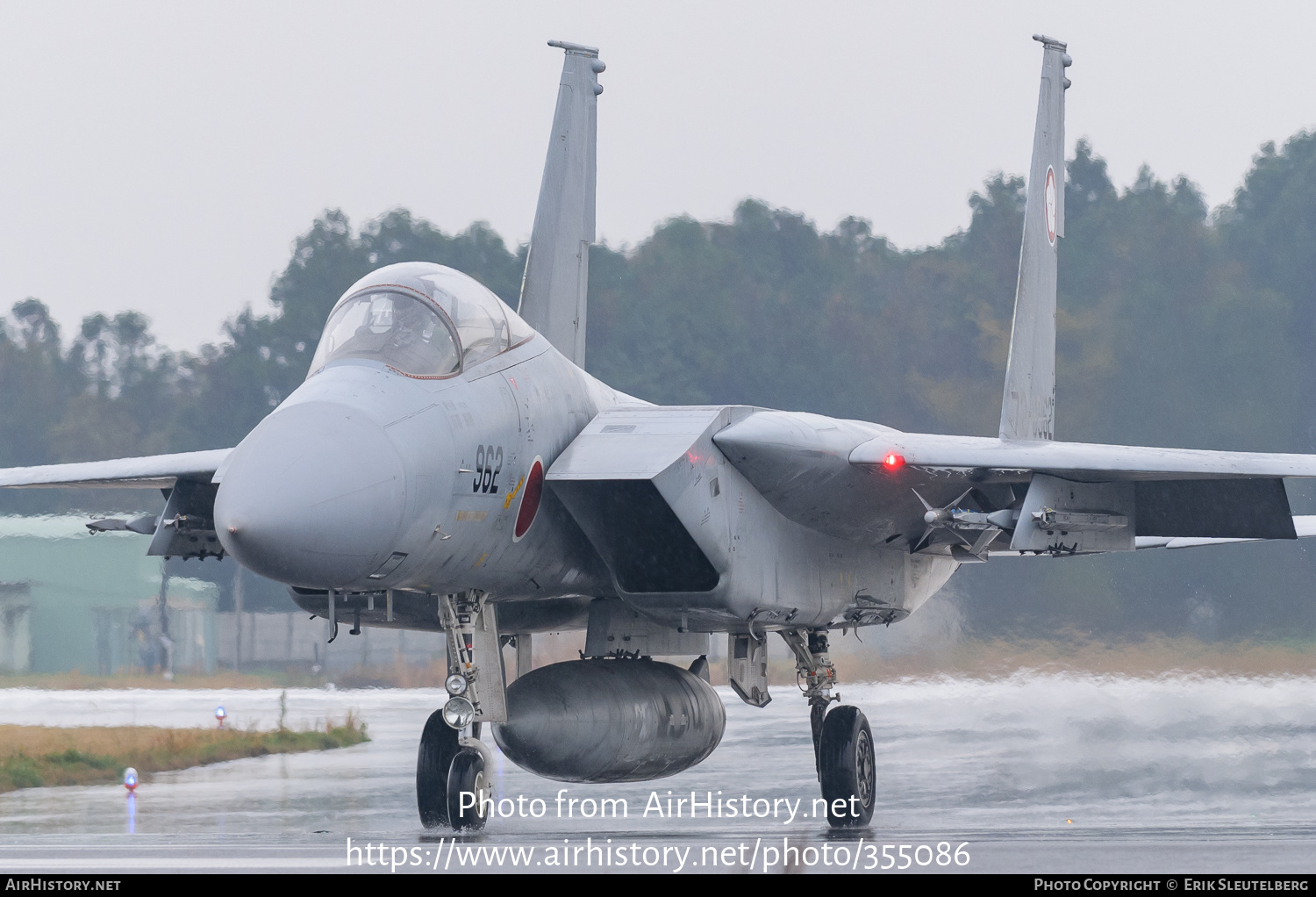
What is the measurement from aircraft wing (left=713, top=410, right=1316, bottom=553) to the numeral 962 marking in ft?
4.77

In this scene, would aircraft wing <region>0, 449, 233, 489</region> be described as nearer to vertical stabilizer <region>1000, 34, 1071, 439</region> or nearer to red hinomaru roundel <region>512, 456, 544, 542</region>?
red hinomaru roundel <region>512, 456, 544, 542</region>

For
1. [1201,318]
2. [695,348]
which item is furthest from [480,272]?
[1201,318]

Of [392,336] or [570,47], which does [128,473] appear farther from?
[570,47]

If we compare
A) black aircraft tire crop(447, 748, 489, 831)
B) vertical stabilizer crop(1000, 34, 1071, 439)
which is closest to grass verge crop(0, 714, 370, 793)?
black aircraft tire crop(447, 748, 489, 831)

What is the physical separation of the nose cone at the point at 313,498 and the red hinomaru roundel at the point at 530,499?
3.84 ft

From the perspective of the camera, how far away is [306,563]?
645 centimetres

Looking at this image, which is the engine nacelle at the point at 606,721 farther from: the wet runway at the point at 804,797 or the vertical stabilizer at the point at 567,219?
the vertical stabilizer at the point at 567,219

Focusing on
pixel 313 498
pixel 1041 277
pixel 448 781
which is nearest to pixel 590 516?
pixel 448 781

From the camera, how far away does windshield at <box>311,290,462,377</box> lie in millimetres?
7348

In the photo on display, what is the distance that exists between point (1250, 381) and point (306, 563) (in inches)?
633

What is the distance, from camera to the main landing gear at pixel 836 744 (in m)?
9.99

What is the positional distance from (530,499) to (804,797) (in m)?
4.95

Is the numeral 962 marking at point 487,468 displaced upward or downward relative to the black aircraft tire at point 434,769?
upward

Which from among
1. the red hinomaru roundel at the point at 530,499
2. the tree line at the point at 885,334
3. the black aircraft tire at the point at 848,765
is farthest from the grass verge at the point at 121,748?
the red hinomaru roundel at the point at 530,499
